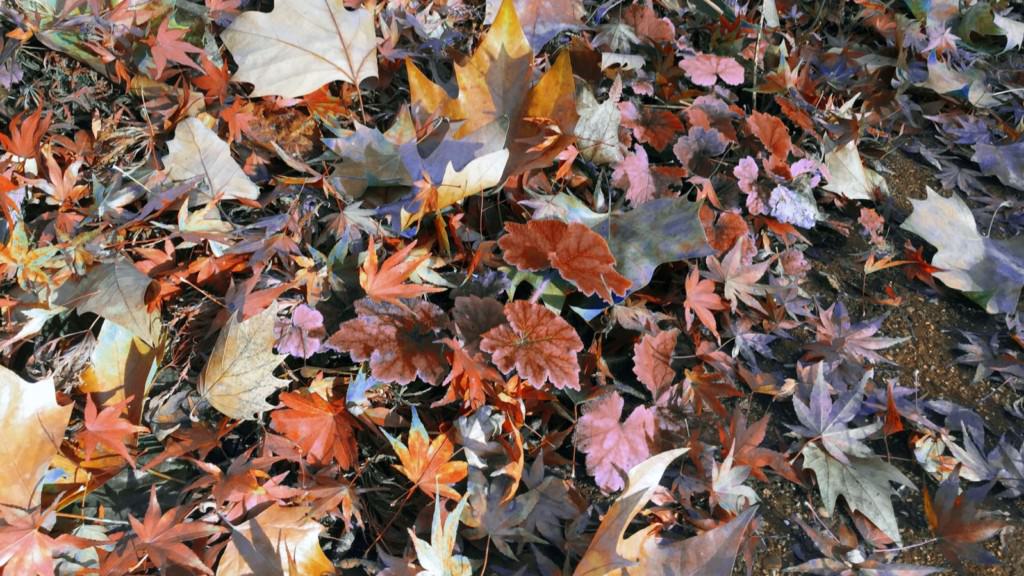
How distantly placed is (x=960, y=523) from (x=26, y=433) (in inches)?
62.4

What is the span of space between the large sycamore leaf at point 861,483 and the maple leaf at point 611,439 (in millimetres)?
318

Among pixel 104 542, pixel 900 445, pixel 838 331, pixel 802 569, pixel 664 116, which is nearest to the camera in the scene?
pixel 104 542

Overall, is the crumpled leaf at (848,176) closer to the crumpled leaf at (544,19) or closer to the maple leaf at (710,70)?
the maple leaf at (710,70)

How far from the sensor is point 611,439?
4.48 feet

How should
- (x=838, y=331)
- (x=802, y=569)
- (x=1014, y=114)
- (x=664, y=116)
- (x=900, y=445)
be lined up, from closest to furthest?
(x=802, y=569) < (x=900, y=445) < (x=838, y=331) < (x=664, y=116) < (x=1014, y=114)

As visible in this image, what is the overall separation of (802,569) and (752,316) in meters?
0.52

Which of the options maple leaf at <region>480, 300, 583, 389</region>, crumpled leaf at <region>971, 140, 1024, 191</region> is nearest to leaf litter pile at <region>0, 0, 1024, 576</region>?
maple leaf at <region>480, 300, 583, 389</region>

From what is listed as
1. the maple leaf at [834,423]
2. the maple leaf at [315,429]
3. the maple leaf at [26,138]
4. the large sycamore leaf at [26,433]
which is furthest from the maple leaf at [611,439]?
the maple leaf at [26,138]

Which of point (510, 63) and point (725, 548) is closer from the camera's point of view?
point (725, 548)

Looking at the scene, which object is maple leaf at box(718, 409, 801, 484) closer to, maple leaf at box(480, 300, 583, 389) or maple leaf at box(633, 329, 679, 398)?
maple leaf at box(633, 329, 679, 398)

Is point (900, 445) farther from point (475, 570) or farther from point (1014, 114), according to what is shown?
point (1014, 114)

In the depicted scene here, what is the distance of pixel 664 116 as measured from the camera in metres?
1.77

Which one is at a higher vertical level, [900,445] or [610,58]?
[610,58]

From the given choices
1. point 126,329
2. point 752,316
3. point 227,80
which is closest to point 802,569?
point 752,316
